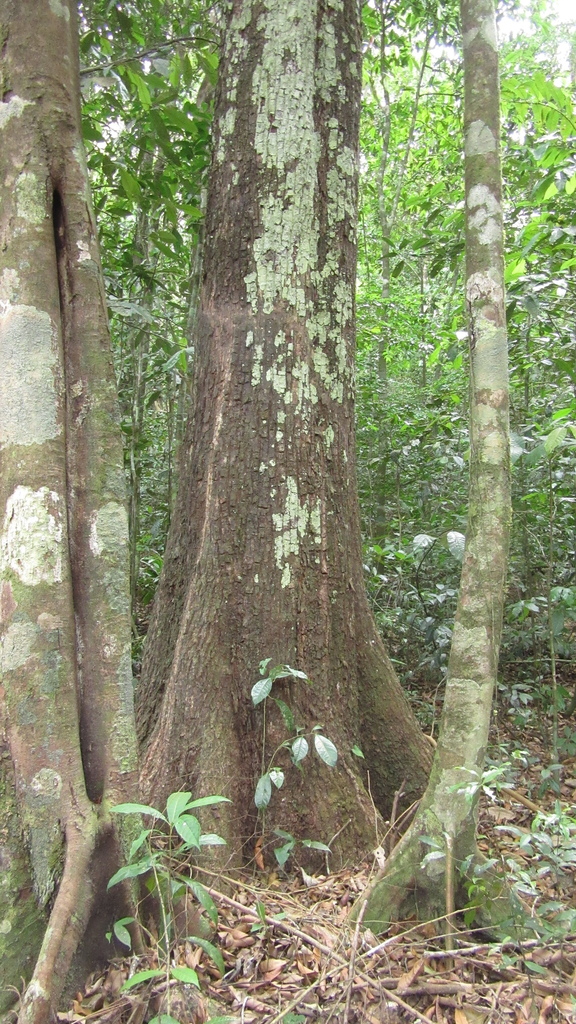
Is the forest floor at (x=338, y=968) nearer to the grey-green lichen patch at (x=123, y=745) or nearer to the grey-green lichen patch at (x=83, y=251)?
the grey-green lichen patch at (x=123, y=745)

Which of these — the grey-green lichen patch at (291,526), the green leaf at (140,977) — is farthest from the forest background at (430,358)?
the green leaf at (140,977)

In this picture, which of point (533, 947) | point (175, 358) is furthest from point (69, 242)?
point (533, 947)

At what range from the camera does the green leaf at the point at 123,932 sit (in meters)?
1.79

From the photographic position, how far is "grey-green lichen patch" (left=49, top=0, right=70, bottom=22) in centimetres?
224

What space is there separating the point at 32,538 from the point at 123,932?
1.07 m

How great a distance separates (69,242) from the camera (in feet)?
7.11

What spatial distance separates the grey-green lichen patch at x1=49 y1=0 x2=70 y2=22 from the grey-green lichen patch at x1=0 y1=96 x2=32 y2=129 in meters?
0.36

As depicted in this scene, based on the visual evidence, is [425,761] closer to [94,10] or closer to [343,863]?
[343,863]

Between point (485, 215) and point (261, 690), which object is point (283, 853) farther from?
point (485, 215)

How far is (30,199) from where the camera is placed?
2.09 m

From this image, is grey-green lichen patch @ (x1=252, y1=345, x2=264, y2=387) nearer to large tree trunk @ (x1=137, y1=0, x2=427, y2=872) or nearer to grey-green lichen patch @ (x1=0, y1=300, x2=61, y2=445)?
large tree trunk @ (x1=137, y1=0, x2=427, y2=872)

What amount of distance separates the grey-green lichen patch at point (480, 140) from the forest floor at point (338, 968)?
7.28 ft

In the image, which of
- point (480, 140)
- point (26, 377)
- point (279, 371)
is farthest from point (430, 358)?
point (26, 377)

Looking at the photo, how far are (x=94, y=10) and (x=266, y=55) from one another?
1466 mm
